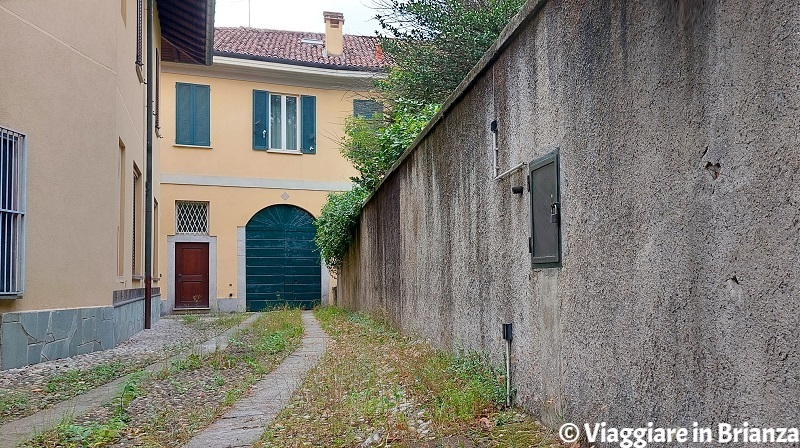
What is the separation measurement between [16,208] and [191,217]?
12081mm

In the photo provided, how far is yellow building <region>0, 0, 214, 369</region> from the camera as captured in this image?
656 cm

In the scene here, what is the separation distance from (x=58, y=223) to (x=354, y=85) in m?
13.6

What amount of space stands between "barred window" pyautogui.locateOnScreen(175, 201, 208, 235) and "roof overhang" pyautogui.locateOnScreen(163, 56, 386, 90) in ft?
11.2

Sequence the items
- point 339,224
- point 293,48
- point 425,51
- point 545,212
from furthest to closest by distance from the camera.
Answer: point 293,48
point 339,224
point 425,51
point 545,212

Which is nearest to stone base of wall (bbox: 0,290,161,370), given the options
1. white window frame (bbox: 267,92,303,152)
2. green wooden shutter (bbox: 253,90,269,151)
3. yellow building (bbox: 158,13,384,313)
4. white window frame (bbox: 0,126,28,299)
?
white window frame (bbox: 0,126,28,299)

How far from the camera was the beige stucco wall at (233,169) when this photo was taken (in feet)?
59.4

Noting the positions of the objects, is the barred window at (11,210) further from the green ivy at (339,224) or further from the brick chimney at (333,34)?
the brick chimney at (333,34)

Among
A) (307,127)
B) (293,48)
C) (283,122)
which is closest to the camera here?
(307,127)

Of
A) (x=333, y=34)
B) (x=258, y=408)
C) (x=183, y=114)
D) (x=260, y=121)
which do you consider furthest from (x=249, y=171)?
(x=258, y=408)

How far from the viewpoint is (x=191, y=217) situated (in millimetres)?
18562

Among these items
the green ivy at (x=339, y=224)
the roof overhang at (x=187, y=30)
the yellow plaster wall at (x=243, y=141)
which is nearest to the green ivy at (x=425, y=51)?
the green ivy at (x=339, y=224)

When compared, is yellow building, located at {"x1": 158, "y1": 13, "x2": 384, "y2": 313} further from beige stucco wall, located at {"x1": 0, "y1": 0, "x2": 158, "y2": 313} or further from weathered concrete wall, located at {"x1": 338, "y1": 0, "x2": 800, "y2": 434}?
weathered concrete wall, located at {"x1": 338, "y1": 0, "x2": 800, "y2": 434}

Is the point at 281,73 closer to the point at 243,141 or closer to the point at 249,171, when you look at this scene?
the point at 243,141

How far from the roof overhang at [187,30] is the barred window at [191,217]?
3.88 meters
